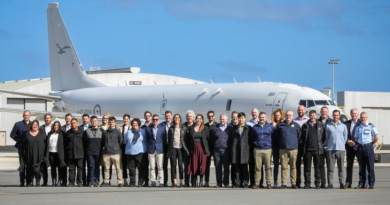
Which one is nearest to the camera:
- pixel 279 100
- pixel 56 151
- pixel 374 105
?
pixel 56 151

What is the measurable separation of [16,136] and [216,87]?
14657 mm

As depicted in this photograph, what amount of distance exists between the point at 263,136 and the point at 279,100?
12.4 m

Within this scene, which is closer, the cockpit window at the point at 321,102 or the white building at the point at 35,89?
the cockpit window at the point at 321,102

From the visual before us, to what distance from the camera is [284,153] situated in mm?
15930

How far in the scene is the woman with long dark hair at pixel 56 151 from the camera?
55.9 feet

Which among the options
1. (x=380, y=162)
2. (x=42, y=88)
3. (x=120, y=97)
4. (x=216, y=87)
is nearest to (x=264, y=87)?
(x=216, y=87)

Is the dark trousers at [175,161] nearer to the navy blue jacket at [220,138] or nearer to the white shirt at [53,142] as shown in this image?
the navy blue jacket at [220,138]

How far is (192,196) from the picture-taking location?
13.4m

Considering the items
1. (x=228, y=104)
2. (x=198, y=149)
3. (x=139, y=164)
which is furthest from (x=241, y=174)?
(x=228, y=104)

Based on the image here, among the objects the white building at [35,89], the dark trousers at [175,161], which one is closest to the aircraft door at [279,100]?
the dark trousers at [175,161]

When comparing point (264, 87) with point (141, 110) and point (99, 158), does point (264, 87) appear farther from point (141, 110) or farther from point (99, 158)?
point (99, 158)

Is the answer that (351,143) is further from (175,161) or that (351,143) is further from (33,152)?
(33,152)

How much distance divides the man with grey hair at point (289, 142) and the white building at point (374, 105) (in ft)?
135

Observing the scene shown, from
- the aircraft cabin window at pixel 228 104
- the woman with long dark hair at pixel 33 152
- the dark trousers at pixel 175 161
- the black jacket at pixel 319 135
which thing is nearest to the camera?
the black jacket at pixel 319 135
